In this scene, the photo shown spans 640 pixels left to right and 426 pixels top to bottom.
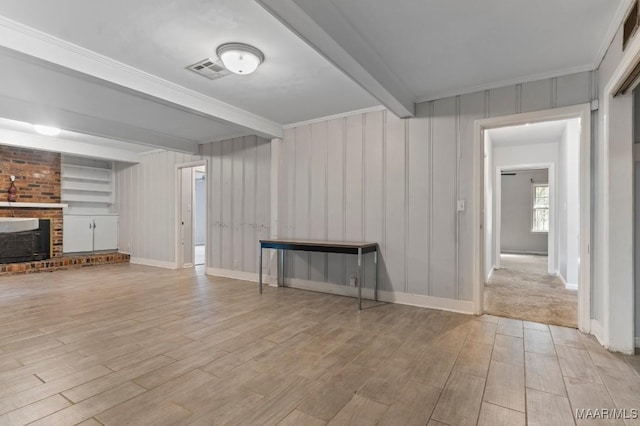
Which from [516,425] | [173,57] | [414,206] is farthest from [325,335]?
[173,57]

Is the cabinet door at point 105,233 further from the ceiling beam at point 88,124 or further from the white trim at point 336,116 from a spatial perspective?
the white trim at point 336,116

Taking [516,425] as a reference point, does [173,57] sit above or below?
above

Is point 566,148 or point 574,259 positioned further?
point 566,148

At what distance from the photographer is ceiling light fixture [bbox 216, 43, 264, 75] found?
2563 millimetres

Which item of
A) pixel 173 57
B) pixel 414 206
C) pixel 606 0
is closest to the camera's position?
pixel 606 0

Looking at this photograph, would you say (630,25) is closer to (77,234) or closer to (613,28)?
(613,28)

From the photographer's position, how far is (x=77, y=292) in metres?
4.43

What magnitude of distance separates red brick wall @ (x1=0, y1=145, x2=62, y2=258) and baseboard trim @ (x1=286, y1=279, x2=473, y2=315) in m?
5.54

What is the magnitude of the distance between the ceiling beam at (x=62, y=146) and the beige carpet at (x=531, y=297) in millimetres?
7197

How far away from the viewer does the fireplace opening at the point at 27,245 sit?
→ 6008 mm

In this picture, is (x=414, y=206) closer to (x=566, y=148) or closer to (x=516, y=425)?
(x=516, y=425)

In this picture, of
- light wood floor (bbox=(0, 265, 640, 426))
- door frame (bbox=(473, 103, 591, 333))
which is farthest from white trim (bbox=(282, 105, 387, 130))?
light wood floor (bbox=(0, 265, 640, 426))

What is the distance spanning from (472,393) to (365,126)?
10.2 feet

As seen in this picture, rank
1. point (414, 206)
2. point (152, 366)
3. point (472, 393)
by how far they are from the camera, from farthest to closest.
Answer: point (414, 206), point (152, 366), point (472, 393)
